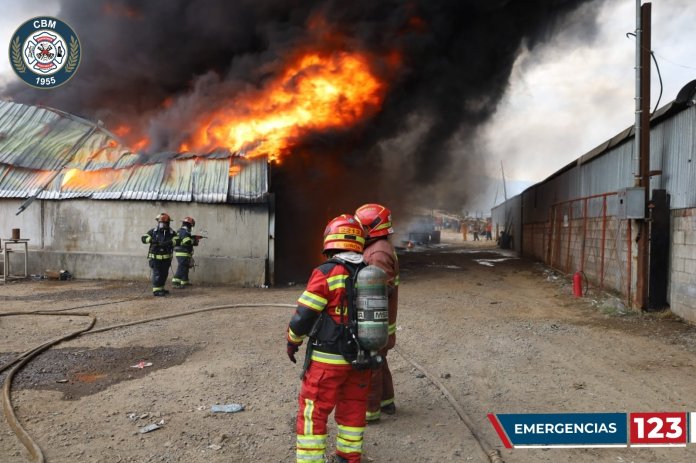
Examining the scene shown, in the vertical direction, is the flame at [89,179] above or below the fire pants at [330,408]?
above

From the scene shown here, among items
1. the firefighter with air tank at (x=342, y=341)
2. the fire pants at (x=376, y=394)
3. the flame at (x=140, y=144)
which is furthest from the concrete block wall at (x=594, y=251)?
the flame at (x=140, y=144)

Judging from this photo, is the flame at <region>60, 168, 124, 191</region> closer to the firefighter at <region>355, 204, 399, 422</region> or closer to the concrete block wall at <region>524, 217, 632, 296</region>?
the firefighter at <region>355, 204, 399, 422</region>

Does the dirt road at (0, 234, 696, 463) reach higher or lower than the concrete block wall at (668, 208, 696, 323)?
lower

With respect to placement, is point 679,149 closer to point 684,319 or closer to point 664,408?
point 684,319

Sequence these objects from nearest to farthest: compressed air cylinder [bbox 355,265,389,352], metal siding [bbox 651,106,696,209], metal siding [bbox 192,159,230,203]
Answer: compressed air cylinder [bbox 355,265,389,352] → metal siding [bbox 651,106,696,209] → metal siding [bbox 192,159,230,203]

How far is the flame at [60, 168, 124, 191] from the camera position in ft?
47.8

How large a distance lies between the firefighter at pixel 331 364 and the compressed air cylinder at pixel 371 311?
92mm

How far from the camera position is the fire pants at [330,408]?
3150 millimetres

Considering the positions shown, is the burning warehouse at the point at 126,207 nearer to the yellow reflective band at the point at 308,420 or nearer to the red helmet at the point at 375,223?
the red helmet at the point at 375,223

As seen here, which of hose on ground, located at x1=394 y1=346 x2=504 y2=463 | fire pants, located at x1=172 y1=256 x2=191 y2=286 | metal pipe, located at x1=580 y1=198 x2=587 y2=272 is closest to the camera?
hose on ground, located at x1=394 y1=346 x2=504 y2=463

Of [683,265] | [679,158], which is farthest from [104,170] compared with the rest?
[683,265]

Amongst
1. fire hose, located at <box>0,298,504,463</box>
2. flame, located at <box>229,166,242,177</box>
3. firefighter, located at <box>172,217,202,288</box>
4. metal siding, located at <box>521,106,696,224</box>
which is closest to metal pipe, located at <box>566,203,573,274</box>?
metal siding, located at <box>521,106,696,224</box>

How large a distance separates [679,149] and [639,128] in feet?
2.73

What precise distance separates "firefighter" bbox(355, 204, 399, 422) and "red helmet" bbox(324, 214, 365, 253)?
0.59 metres
